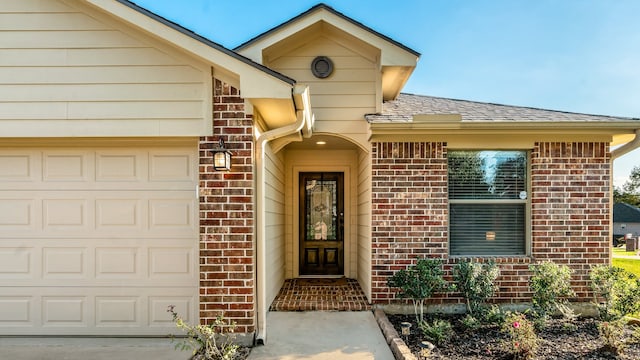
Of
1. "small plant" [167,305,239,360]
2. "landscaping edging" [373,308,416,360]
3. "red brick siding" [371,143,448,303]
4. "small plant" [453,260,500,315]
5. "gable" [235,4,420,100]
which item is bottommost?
"landscaping edging" [373,308,416,360]

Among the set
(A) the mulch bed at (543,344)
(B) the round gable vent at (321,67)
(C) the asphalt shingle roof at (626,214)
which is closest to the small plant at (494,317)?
(A) the mulch bed at (543,344)

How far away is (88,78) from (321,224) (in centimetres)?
482

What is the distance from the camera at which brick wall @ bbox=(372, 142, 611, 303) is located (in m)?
5.25

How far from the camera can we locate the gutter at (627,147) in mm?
5109

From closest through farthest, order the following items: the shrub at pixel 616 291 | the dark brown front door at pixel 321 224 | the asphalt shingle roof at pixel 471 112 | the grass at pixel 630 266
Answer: the shrub at pixel 616 291 < the asphalt shingle roof at pixel 471 112 < the dark brown front door at pixel 321 224 < the grass at pixel 630 266

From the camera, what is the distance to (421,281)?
4613 mm

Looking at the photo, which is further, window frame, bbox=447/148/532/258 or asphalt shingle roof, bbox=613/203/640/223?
asphalt shingle roof, bbox=613/203/640/223

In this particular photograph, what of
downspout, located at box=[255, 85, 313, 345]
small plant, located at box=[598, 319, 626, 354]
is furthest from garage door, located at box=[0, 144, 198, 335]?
small plant, located at box=[598, 319, 626, 354]

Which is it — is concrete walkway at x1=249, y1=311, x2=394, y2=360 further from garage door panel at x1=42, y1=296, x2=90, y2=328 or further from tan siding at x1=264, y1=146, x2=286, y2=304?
garage door panel at x1=42, y1=296, x2=90, y2=328

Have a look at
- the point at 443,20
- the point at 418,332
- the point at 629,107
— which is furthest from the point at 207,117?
the point at 629,107

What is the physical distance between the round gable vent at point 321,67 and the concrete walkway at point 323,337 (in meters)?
3.55

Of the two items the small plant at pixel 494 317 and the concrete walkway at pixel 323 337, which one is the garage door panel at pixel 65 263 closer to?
the concrete walkway at pixel 323 337

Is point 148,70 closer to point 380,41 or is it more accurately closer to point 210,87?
point 210,87

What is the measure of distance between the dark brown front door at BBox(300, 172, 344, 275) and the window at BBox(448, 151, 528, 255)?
2.56 meters
